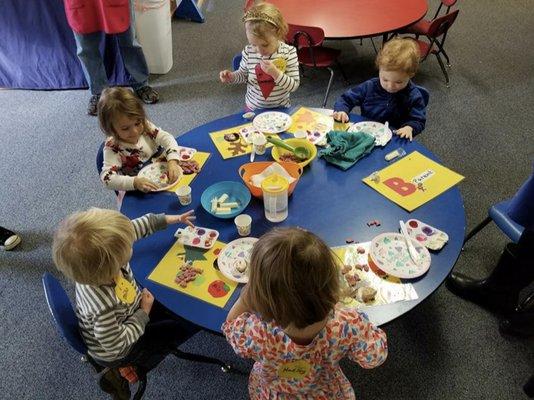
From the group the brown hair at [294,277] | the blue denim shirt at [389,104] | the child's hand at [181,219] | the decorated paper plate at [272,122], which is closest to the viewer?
the brown hair at [294,277]

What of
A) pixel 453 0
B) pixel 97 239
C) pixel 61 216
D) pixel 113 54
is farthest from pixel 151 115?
pixel 453 0

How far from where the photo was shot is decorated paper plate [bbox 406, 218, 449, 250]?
1.44m

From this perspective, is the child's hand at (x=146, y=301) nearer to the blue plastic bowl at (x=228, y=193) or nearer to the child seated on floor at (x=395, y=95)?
the blue plastic bowl at (x=228, y=193)

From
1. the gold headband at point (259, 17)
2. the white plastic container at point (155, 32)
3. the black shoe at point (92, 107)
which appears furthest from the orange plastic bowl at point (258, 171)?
the white plastic container at point (155, 32)

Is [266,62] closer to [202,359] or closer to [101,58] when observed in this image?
[202,359]

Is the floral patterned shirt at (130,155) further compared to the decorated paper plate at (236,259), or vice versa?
the floral patterned shirt at (130,155)

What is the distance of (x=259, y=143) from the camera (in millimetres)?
1869

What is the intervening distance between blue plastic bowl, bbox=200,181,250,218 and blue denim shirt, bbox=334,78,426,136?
2.84 feet

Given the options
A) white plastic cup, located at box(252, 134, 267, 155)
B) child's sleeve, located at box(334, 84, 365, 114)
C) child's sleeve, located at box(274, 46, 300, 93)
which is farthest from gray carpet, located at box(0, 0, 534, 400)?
child's sleeve, located at box(274, 46, 300, 93)

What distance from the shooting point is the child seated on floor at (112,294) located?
1.21 meters

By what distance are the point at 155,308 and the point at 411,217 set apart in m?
1.08

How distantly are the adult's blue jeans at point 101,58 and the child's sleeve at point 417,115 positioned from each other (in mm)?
2540

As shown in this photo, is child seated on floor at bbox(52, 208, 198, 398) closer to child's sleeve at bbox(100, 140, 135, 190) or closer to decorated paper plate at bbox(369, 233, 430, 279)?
child's sleeve at bbox(100, 140, 135, 190)

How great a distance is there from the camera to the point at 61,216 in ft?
9.00
